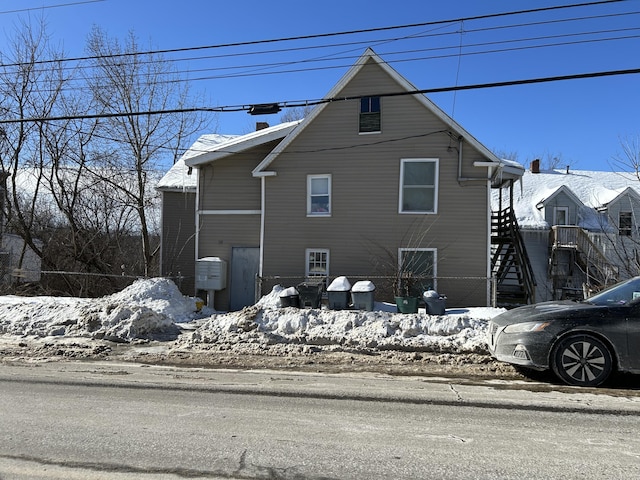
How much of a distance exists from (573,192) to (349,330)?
75.1ft

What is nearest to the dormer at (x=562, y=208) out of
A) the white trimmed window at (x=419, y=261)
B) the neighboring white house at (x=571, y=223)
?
the neighboring white house at (x=571, y=223)

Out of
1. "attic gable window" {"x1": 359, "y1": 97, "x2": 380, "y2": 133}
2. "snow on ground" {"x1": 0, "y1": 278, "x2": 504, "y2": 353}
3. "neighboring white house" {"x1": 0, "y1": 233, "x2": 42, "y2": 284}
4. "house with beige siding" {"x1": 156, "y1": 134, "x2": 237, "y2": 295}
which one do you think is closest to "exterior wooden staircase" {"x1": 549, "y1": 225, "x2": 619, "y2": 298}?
"attic gable window" {"x1": 359, "y1": 97, "x2": 380, "y2": 133}

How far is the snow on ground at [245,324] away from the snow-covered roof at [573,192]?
1697 centimetres

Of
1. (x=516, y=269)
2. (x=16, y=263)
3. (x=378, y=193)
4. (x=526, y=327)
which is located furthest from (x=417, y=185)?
(x=16, y=263)

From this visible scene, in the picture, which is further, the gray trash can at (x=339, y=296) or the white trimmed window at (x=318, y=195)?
the white trimmed window at (x=318, y=195)

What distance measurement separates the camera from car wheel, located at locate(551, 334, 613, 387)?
6.05 m

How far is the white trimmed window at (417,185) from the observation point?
13.8m

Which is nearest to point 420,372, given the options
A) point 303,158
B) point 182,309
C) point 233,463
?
point 233,463

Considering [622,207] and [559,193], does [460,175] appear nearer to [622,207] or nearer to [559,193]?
[559,193]

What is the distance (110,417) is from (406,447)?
3154 millimetres

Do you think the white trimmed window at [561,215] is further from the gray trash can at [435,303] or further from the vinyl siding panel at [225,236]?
the vinyl siding panel at [225,236]

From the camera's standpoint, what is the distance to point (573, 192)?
86.4ft

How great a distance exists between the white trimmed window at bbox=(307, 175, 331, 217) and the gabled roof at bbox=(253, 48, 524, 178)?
144 cm

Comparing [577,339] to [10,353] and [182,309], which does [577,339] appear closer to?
[182,309]
